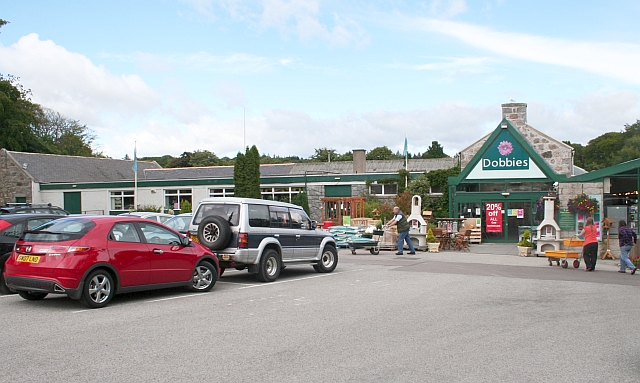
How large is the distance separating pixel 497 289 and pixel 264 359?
7813mm

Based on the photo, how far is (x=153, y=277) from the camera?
11.0 m

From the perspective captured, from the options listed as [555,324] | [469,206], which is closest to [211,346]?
[555,324]

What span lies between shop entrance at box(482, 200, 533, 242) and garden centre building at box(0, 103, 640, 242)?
0.05 meters

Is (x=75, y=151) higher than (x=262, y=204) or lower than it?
higher

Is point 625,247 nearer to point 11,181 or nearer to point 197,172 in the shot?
point 11,181

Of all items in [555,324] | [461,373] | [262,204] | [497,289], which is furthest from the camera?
[262,204]

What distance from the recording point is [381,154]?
318 ft

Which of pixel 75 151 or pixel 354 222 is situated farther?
pixel 75 151

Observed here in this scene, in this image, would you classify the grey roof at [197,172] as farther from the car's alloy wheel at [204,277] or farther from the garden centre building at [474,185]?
the car's alloy wheel at [204,277]

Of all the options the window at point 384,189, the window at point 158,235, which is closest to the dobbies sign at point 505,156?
the window at point 384,189

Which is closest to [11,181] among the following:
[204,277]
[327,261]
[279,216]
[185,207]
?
[185,207]

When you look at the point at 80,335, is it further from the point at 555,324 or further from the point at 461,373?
the point at 555,324

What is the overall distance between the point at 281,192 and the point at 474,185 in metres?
14.3

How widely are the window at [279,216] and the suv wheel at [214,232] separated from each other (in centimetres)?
147
